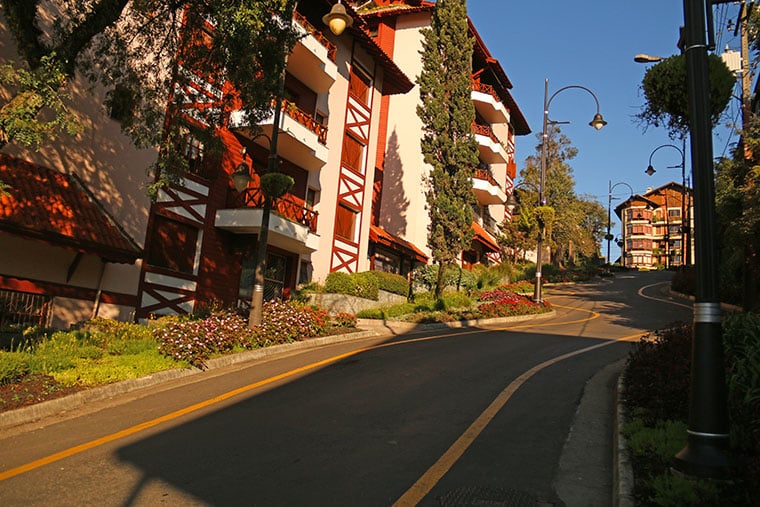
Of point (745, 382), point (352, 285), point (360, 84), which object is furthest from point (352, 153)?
point (745, 382)

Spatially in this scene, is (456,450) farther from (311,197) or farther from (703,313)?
(311,197)

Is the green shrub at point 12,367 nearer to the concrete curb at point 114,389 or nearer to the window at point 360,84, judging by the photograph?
the concrete curb at point 114,389

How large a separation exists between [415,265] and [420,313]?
10.3 meters

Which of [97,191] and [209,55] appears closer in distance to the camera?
[209,55]

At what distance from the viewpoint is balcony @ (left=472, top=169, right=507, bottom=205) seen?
121 ft

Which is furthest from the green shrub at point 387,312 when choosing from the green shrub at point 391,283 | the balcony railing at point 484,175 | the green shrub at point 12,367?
the balcony railing at point 484,175

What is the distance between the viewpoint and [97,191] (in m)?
14.9

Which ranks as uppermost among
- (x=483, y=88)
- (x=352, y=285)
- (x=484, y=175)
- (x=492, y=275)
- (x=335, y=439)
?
(x=483, y=88)

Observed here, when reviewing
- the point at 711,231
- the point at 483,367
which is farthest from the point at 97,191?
the point at 711,231

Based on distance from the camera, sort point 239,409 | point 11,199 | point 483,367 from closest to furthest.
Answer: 1. point 239,409
2. point 483,367
3. point 11,199

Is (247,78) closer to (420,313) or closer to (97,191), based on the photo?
(97,191)

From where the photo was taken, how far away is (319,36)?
22.0 meters

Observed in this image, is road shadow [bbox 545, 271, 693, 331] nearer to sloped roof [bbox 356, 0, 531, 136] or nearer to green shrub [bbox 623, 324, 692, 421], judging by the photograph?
green shrub [bbox 623, 324, 692, 421]

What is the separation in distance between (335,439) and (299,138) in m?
15.1
